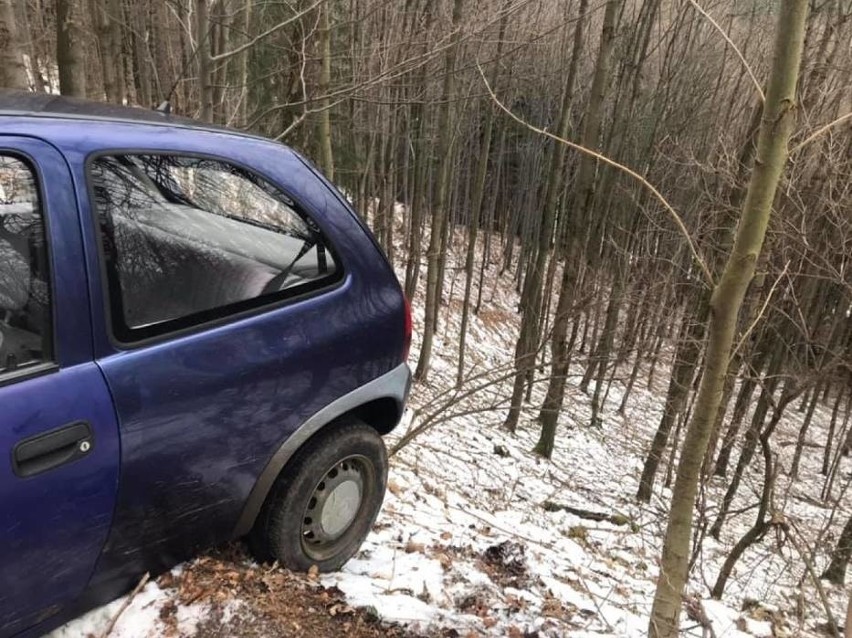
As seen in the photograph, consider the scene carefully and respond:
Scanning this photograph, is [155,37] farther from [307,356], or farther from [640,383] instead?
[640,383]

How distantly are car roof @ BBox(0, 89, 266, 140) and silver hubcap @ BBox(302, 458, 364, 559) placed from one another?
60.1 inches

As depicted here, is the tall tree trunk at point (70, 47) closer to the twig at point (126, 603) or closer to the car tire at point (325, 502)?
the car tire at point (325, 502)

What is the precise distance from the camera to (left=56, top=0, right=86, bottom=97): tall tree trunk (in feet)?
14.1

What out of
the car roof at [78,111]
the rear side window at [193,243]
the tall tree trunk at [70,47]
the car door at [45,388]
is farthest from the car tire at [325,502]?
the tall tree trunk at [70,47]

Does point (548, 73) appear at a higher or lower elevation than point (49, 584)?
higher

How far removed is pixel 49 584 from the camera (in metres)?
1.70

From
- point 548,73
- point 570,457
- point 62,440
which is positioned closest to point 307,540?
point 62,440

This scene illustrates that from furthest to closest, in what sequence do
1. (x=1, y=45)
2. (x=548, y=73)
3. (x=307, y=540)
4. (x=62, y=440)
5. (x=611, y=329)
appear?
1. (x=548, y=73)
2. (x=611, y=329)
3. (x=1, y=45)
4. (x=307, y=540)
5. (x=62, y=440)

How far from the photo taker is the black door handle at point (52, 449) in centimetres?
153

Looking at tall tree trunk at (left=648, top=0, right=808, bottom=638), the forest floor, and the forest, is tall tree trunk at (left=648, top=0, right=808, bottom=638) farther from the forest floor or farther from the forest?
the forest floor

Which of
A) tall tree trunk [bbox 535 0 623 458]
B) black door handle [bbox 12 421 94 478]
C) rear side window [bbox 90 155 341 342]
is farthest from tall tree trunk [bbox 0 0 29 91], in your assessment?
tall tree trunk [bbox 535 0 623 458]

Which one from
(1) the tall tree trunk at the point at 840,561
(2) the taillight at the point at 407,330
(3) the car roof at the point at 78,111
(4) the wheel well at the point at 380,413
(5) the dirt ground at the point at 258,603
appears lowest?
(1) the tall tree trunk at the point at 840,561

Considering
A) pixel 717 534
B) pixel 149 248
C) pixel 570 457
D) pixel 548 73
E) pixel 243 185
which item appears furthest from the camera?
pixel 548 73

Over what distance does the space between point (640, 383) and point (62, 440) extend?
2008 cm
